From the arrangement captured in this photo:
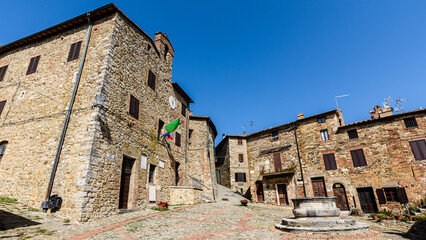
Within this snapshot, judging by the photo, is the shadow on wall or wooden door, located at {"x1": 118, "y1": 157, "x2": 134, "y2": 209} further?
wooden door, located at {"x1": 118, "y1": 157, "x2": 134, "y2": 209}

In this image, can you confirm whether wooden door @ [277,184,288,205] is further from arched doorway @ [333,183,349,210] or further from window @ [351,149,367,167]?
window @ [351,149,367,167]

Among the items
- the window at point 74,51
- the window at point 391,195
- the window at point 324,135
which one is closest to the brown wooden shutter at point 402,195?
the window at point 391,195

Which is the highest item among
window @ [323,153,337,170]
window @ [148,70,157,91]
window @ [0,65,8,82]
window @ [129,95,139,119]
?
window @ [0,65,8,82]

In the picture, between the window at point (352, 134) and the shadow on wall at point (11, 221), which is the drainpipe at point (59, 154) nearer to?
the shadow on wall at point (11, 221)

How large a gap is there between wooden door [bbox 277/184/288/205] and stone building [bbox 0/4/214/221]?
12.2 m

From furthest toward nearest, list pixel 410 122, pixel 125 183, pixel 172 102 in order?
pixel 410 122
pixel 172 102
pixel 125 183

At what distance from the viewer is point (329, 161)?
20.1m

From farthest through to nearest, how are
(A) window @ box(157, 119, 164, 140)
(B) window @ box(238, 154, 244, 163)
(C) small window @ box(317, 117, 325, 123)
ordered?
(B) window @ box(238, 154, 244, 163) → (C) small window @ box(317, 117, 325, 123) → (A) window @ box(157, 119, 164, 140)

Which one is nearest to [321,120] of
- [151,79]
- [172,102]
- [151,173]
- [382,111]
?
[382,111]

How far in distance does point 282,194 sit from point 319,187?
3.61m

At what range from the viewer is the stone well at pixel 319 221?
6314 millimetres

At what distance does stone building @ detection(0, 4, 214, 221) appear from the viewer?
8.69 m

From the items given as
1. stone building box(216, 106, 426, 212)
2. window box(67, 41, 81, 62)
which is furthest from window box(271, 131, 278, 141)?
window box(67, 41, 81, 62)

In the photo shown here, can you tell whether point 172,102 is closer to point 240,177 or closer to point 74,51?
point 74,51
